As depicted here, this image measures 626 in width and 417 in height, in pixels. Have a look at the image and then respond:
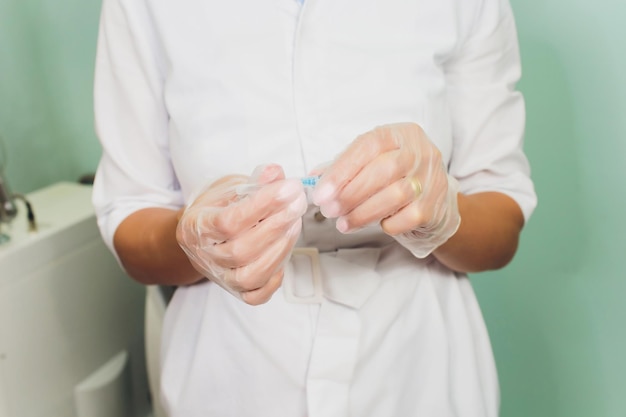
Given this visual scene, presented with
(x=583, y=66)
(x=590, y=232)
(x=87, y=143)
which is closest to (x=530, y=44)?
(x=583, y=66)

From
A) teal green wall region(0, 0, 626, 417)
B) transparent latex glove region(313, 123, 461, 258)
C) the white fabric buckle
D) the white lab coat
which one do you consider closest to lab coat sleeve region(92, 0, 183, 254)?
the white lab coat

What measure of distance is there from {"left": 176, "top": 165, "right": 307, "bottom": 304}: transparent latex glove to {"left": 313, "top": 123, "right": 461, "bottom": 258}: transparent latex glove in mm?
30

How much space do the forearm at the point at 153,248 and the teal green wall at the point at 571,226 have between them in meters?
0.48

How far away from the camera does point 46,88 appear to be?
1.22 m

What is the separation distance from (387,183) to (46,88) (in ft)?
2.96

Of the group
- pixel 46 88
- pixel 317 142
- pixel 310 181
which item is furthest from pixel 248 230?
pixel 46 88

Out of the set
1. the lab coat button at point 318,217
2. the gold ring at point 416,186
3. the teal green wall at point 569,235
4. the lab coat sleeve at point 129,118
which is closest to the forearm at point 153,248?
the lab coat sleeve at point 129,118

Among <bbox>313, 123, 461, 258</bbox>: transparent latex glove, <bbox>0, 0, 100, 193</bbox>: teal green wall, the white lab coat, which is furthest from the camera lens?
<bbox>0, 0, 100, 193</bbox>: teal green wall

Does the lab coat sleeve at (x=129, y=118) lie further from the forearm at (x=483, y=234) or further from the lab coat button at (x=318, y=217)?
the forearm at (x=483, y=234)

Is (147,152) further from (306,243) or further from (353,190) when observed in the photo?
(353,190)

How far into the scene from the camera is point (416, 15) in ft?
2.22

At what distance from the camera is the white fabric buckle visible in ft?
2.16

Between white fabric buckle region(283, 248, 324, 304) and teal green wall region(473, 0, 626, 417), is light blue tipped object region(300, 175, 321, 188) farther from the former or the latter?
teal green wall region(473, 0, 626, 417)

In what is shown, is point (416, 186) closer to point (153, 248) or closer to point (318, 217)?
point (318, 217)
